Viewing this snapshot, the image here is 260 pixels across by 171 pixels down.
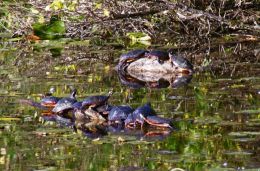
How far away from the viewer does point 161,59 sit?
37.4 feet

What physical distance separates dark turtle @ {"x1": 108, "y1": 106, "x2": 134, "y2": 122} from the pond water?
0.35m

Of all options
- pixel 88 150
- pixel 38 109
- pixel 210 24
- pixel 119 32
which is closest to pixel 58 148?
pixel 88 150

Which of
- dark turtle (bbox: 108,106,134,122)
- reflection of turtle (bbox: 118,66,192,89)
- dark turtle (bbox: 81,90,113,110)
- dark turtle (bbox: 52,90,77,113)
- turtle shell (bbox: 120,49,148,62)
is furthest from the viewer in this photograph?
turtle shell (bbox: 120,49,148,62)

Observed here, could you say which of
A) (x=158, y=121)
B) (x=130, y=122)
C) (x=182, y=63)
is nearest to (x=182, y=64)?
(x=182, y=63)

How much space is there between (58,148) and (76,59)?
6.38 metres

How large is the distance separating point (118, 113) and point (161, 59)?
145 inches

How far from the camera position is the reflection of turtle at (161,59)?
1104cm

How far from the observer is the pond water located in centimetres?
632

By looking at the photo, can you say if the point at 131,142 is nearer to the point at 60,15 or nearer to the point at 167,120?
the point at 167,120

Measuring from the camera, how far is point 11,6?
667 inches

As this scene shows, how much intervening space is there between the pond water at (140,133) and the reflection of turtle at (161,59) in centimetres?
20

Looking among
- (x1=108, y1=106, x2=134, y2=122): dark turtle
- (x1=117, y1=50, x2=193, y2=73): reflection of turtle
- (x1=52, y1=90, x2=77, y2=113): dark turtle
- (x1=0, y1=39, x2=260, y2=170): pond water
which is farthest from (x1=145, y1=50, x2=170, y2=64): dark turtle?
(x1=108, y1=106, x2=134, y2=122): dark turtle

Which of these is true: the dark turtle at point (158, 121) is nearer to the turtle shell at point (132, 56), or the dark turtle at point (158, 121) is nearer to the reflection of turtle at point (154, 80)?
the reflection of turtle at point (154, 80)

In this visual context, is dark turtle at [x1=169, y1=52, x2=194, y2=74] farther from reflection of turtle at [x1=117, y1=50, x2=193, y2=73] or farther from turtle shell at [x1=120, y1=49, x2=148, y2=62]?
turtle shell at [x1=120, y1=49, x2=148, y2=62]
